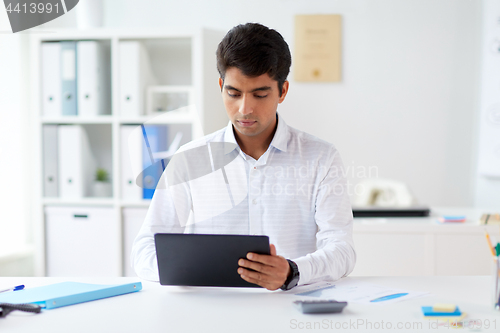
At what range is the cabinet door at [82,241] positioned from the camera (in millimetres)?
2496

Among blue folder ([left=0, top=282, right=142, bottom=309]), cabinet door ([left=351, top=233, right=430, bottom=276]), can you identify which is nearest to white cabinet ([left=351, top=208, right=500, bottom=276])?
cabinet door ([left=351, top=233, right=430, bottom=276])

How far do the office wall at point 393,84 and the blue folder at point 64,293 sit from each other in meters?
1.89

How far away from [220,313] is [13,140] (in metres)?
2.18

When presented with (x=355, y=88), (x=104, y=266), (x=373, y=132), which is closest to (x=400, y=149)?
(x=373, y=132)

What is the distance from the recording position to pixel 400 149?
2771 millimetres

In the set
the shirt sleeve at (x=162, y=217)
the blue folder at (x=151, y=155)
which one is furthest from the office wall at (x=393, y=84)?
the shirt sleeve at (x=162, y=217)

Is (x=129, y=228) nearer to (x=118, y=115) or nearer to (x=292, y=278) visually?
(x=118, y=115)

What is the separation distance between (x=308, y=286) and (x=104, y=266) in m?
1.67

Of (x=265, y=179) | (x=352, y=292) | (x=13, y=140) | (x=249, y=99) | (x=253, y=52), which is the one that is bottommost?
(x=352, y=292)

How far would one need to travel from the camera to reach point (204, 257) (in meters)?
1.02

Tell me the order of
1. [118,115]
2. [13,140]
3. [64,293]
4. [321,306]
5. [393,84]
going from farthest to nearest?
1. [393,84]
2. [13,140]
3. [118,115]
4. [64,293]
5. [321,306]

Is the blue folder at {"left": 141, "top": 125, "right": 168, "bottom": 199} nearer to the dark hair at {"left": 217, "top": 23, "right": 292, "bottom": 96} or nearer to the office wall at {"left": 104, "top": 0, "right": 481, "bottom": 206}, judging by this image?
the office wall at {"left": 104, "top": 0, "right": 481, "bottom": 206}

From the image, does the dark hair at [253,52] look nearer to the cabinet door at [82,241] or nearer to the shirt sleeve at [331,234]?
the shirt sleeve at [331,234]

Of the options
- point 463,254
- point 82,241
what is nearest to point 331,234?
point 463,254
